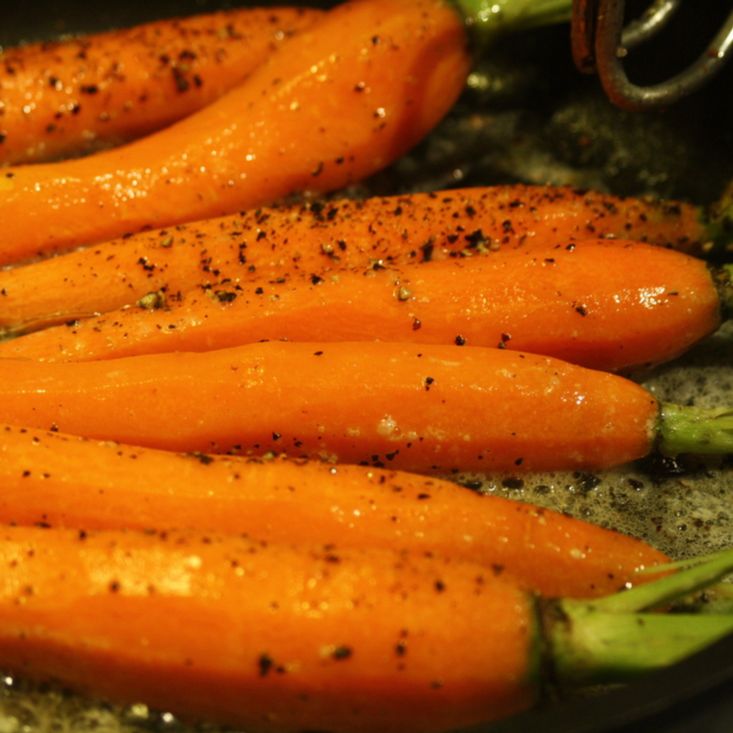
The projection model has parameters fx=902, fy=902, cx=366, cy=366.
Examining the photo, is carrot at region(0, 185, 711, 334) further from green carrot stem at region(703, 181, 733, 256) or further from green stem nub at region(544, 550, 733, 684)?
green stem nub at region(544, 550, 733, 684)

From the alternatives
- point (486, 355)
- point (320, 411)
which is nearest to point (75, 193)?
point (320, 411)

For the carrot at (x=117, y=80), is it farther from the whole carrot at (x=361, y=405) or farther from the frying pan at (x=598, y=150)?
the whole carrot at (x=361, y=405)

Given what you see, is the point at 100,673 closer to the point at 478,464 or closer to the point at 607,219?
the point at 478,464

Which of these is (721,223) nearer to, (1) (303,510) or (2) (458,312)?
(2) (458,312)

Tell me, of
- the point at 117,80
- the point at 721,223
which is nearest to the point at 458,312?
the point at 721,223

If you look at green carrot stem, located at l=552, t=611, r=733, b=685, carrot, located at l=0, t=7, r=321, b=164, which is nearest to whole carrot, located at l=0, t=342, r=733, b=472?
green carrot stem, located at l=552, t=611, r=733, b=685

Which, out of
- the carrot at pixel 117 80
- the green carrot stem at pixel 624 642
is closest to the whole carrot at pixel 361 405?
the green carrot stem at pixel 624 642
